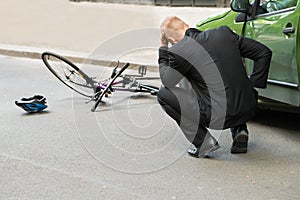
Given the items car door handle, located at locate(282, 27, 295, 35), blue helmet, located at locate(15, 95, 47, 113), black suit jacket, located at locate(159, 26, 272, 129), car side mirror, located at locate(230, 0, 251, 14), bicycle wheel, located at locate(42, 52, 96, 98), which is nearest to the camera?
black suit jacket, located at locate(159, 26, 272, 129)

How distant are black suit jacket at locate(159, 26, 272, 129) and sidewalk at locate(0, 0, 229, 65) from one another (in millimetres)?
7615

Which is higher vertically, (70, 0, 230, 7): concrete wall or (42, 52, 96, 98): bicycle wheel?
(42, 52, 96, 98): bicycle wheel

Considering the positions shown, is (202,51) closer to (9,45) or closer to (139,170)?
(139,170)

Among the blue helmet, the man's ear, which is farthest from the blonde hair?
the blue helmet

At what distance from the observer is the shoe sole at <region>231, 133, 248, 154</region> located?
17.5 ft

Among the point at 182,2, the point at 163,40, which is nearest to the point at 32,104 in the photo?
the point at 163,40

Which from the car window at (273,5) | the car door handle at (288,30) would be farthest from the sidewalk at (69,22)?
the car door handle at (288,30)

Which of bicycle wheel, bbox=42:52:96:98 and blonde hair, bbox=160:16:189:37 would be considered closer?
blonde hair, bbox=160:16:189:37

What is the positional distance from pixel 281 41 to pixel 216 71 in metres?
0.91

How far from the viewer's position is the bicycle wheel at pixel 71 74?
767 cm

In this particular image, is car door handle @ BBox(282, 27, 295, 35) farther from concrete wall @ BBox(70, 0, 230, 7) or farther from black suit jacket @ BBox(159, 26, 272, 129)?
concrete wall @ BBox(70, 0, 230, 7)

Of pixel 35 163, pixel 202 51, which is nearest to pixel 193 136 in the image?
pixel 202 51

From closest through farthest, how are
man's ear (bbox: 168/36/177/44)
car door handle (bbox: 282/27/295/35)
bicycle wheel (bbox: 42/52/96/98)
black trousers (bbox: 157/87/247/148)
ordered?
black trousers (bbox: 157/87/247/148) → car door handle (bbox: 282/27/295/35) → man's ear (bbox: 168/36/177/44) → bicycle wheel (bbox: 42/52/96/98)

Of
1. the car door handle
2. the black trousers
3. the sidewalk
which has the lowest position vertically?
the sidewalk
